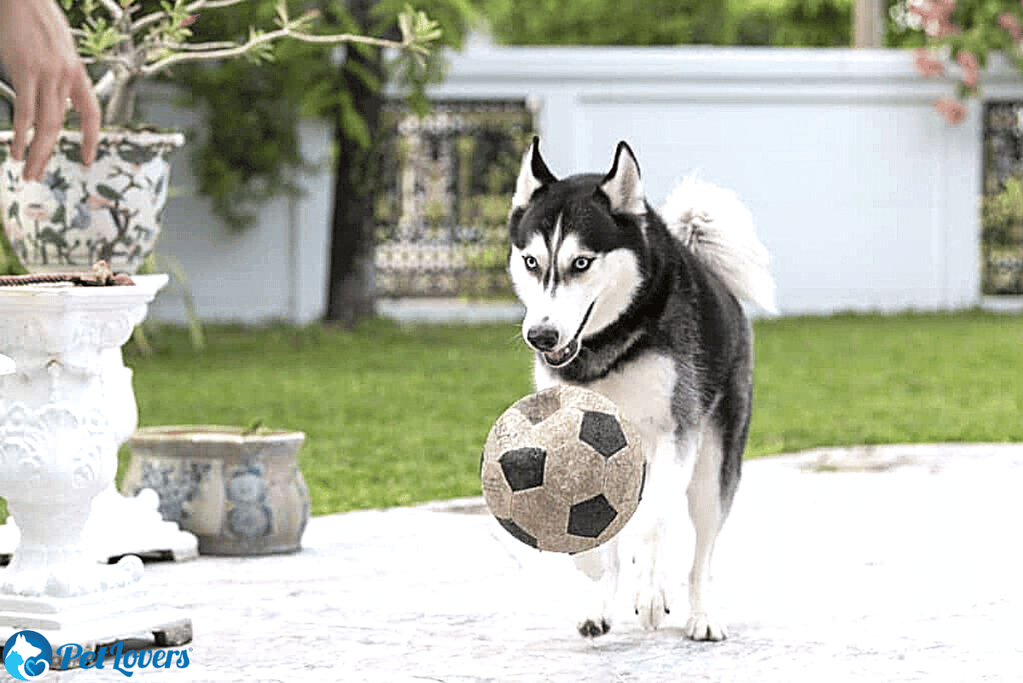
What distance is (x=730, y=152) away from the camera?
15.5m

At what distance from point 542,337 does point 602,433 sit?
261mm

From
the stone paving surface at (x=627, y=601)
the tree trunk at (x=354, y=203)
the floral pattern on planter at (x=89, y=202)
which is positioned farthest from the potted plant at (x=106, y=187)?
the tree trunk at (x=354, y=203)

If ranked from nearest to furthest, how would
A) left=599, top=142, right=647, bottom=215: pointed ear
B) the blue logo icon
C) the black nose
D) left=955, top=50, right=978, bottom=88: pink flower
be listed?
the blue logo icon → the black nose → left=599, top=142, right=647, bottom=215: pointed ear → left=955, top=50, right=978, bottom=88: pink flower

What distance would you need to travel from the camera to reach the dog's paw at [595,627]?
4.34 m

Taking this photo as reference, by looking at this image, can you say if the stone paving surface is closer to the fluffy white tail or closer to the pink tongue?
the pink tongue

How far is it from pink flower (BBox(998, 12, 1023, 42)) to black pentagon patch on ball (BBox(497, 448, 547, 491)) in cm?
1282

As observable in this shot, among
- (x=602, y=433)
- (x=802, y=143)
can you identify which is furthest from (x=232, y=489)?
(x=802, y=143)

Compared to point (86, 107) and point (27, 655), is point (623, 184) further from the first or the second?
point (86, 107)

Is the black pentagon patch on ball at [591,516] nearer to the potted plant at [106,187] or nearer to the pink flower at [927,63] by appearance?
the potted plant at [106,187]

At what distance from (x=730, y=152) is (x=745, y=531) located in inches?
385

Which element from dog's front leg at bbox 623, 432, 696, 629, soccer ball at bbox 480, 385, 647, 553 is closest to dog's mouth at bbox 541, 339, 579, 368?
soccer ball at bbox 480, 385, 647, 553

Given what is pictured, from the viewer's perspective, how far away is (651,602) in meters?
4.22

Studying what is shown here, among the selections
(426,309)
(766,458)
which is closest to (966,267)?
(426,309)

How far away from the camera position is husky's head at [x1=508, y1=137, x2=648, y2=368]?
13.6 ft
